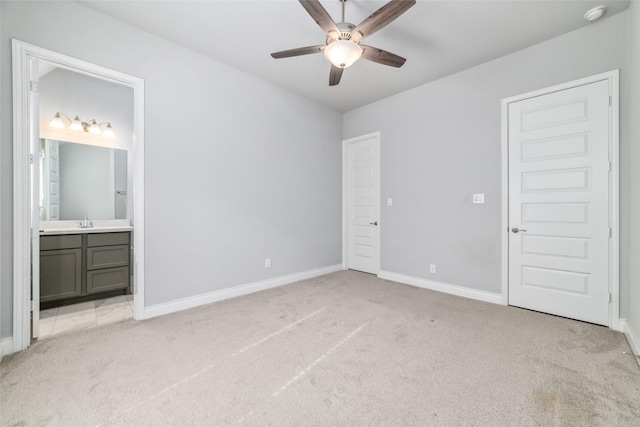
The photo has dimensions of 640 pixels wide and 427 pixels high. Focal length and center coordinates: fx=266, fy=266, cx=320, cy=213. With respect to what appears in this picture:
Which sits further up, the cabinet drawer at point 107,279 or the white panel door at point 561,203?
the white panel door at point 561,203

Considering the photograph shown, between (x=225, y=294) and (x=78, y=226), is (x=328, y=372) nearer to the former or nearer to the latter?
(x=225, y=294)

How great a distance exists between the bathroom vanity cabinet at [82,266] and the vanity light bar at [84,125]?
145 centimetres

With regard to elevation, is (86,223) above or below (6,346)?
above

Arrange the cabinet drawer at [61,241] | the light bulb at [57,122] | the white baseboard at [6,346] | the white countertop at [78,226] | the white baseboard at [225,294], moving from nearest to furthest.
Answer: the white baseboard at [6,346]
the white baseboard at [225,294]
the cabinet drawer at [61,241]
the white countertop at [78,226]
the light bulb at [57,122]

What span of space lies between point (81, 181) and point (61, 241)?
101 centimetres

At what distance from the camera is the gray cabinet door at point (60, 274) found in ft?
9.60

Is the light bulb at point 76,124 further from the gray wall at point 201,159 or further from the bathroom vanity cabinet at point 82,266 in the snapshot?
the gray wall at point 201,159

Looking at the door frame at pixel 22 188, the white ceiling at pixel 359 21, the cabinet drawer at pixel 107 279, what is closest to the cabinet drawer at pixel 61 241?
the cabinet drawer at pixel 107 279

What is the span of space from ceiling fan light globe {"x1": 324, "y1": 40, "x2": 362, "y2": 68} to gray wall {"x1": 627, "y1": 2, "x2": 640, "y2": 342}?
2.11 metres

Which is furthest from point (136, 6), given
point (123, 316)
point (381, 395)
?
point (381, 395)

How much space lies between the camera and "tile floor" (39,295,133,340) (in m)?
2.51

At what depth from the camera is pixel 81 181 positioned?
3.61 meters

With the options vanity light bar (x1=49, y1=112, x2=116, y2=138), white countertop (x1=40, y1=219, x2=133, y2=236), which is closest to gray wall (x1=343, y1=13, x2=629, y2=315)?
white countertop (x1=40, y1=219, x2=133, y2=236)

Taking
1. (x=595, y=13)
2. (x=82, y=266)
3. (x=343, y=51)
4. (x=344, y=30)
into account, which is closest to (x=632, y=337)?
(x=595, y=13)
